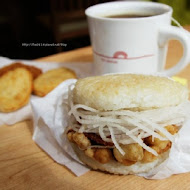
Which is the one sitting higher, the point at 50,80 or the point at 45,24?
the point at 50,80

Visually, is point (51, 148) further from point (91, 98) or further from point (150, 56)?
point (150, 56)

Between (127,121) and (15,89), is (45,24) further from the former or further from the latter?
(127,121)

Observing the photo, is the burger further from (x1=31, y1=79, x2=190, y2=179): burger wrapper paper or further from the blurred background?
the blurred background

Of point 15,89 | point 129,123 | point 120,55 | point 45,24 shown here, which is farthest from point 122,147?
point 45,24

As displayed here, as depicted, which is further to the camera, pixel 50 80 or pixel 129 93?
pixel 50 80

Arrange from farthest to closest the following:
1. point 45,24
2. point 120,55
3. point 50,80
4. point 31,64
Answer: point 45,24
point 31,64
point 50,80
point 120,55

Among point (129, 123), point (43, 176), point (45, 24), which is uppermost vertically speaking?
point (129, 123)

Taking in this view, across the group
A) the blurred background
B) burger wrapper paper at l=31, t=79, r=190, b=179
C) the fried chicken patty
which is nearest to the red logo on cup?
burger wrapper paper at l=31, t=79, r=190, b=179
